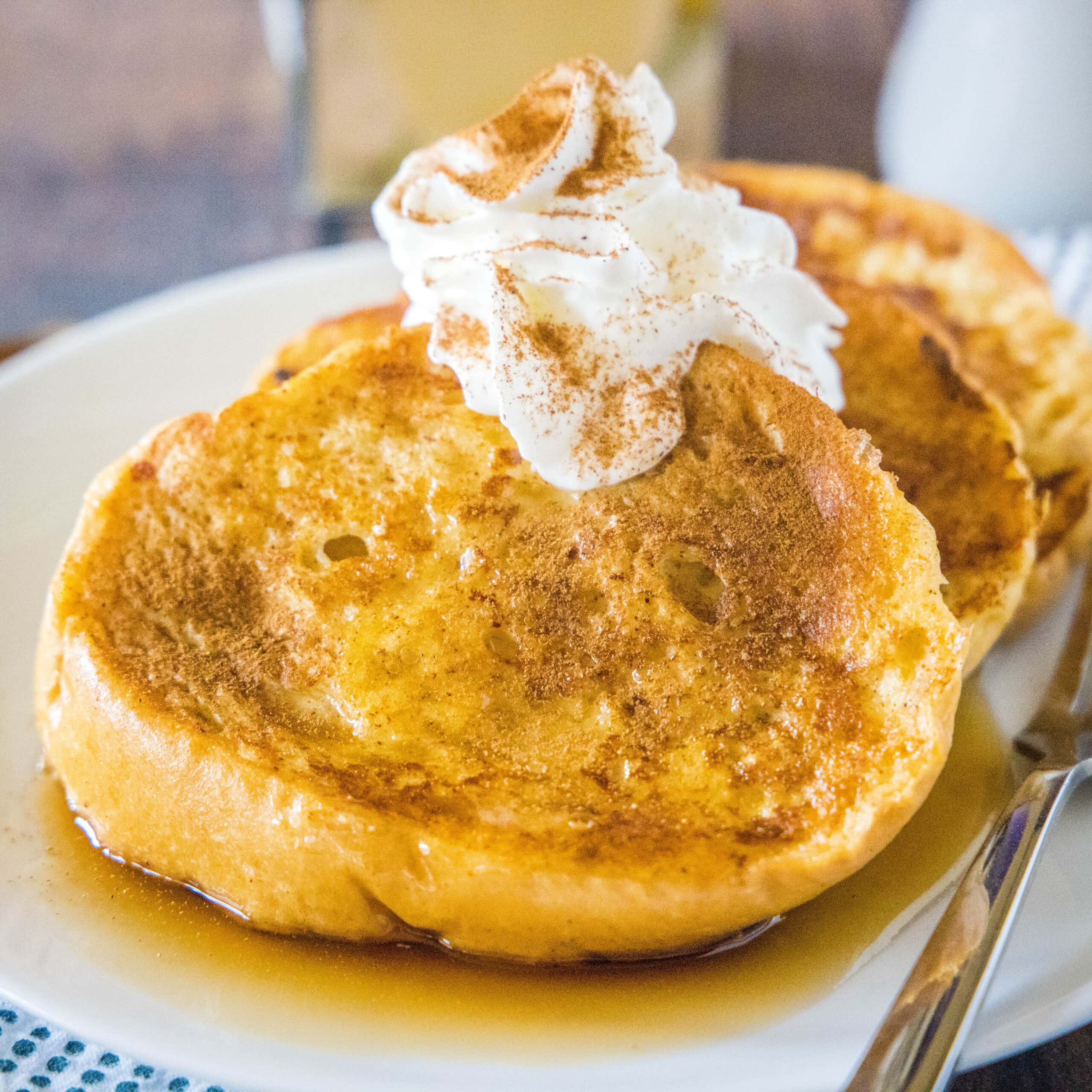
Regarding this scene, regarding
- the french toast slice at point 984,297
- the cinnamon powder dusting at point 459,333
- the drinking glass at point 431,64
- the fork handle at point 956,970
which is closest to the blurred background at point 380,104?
the drinking glass at point 431,64

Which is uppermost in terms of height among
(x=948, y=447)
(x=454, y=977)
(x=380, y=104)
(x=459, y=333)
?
(x=459, y=333)

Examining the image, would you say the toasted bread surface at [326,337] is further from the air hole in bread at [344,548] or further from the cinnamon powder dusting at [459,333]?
the air hole in bread at [344,548]

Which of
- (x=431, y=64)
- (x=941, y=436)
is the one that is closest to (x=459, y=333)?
(x=941, y=436)

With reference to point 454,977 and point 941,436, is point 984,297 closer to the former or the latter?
point 941,436

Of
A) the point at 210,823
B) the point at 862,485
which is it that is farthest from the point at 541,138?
the point at 210,823

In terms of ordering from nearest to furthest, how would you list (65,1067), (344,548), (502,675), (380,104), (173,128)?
(65,1067) → (502,675) → (344,548) → (380,104) → (173,128)

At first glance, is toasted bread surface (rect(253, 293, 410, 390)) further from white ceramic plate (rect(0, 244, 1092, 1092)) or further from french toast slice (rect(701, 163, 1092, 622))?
french toast slice (rect(701, 163, 1092, 622))
